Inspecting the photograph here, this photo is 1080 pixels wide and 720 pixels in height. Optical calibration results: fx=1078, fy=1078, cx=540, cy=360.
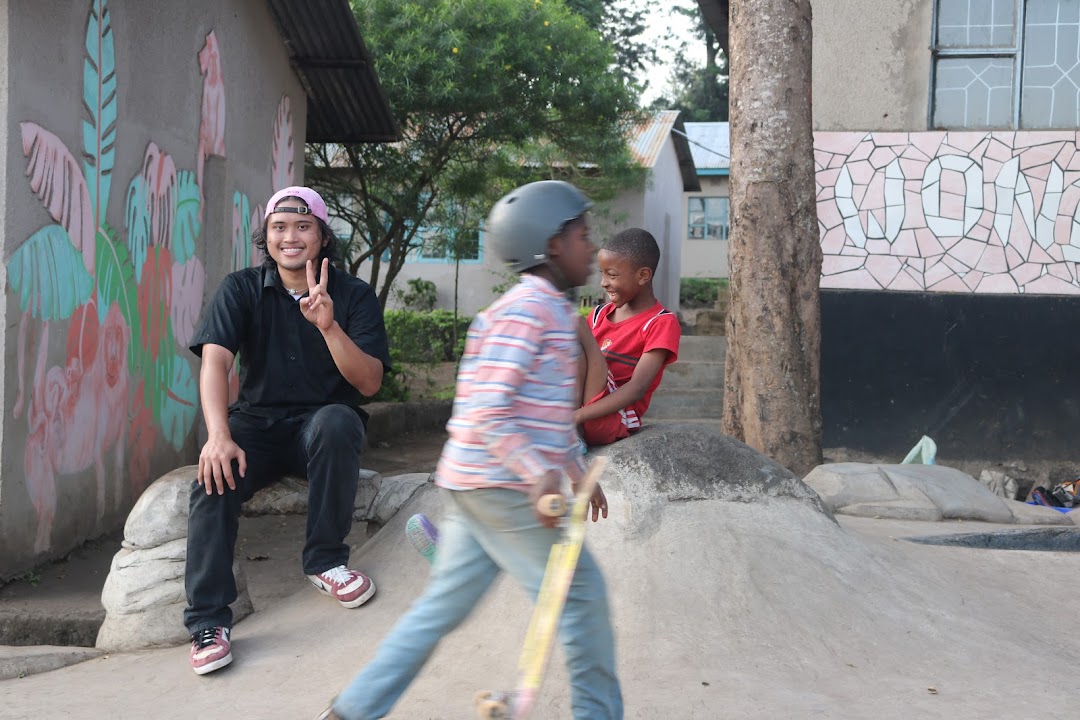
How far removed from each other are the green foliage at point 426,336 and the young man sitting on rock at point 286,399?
7.16 metres

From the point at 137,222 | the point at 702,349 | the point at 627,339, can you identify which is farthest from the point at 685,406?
the point at 627,339

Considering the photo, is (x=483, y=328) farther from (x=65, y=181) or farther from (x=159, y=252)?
(x=159, y=252)

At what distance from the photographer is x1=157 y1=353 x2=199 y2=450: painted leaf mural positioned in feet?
21.5

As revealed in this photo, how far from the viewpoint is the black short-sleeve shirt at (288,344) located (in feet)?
13.6

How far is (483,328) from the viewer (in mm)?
2592

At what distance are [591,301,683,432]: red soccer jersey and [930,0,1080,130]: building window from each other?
5.57 m

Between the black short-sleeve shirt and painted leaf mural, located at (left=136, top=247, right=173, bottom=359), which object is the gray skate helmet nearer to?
the black short-sleeve shirt

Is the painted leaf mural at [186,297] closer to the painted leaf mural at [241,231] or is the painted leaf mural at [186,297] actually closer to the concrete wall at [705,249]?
the painted leaf mural at [241,231]

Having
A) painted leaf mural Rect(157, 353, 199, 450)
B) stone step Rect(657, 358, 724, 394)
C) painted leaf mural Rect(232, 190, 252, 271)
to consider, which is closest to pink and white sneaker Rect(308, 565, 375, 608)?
painted leaf mural Rect(157, 353, 199, 450)

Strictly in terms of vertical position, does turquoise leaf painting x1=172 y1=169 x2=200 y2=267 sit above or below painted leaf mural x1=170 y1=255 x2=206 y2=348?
above

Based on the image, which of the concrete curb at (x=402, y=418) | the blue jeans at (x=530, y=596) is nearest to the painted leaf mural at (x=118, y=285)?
the blue jeans at (x=530, y=596)

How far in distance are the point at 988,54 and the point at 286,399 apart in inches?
270

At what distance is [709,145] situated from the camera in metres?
31.2

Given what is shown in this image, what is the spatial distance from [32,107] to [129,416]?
1894 mm
